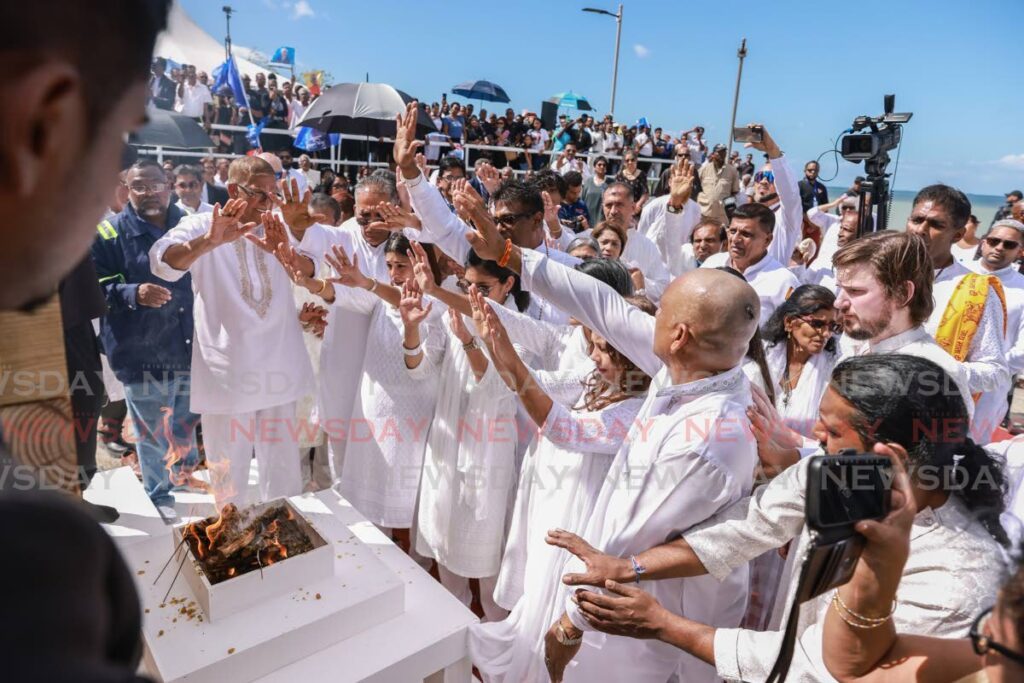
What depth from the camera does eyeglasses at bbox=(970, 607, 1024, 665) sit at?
0.83 m

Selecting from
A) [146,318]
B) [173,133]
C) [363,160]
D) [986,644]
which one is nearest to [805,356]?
[986,644]

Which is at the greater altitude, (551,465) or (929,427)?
(929,427)

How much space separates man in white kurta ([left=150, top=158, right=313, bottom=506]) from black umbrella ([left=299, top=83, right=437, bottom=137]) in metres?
5.52

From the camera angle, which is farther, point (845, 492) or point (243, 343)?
point (243, 343)

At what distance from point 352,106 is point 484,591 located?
7.38 m

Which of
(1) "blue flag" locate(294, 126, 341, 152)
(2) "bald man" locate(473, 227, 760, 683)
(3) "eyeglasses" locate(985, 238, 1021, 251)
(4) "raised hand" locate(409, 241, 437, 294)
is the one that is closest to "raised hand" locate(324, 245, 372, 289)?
(4) "raised hand" locate(409, 241, 437, 294)

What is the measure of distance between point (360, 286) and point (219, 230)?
726 mm

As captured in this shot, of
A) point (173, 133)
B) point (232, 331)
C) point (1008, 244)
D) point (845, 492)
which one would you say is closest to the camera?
point (845, 492)

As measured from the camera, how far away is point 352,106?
8680mm

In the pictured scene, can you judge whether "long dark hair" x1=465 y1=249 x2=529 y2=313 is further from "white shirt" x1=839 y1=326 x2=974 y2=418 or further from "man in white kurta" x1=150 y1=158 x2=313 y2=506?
"white shirt" x1=839 y1=326 x2=974 y2=418

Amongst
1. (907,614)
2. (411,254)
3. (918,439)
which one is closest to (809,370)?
(918,439)

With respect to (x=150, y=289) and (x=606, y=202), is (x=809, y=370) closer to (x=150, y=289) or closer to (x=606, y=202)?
(x=606, y=202)

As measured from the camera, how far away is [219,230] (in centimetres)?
298

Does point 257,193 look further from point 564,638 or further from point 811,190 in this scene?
point 811,190
